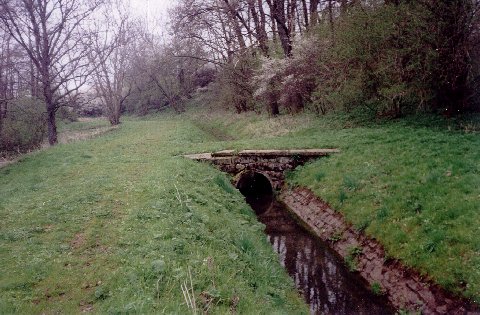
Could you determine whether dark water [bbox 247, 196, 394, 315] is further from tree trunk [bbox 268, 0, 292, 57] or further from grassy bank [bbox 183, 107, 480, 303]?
tree trunk [bbox 268, 0, 292, 57]

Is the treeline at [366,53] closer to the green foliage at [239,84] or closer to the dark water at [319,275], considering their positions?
the green foliage at [239,84]

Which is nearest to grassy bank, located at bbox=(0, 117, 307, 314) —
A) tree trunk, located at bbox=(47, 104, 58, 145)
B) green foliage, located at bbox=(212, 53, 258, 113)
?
tree trunk, located at bbox=(47, 104, 58, 145)

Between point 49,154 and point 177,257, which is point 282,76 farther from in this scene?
point 177,257

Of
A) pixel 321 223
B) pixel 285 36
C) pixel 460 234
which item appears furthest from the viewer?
pixel 285 36

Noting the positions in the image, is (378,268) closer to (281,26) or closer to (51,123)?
(281,26)

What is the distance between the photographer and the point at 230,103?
129 feet

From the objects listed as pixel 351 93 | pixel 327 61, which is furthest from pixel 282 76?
pixel 351 93

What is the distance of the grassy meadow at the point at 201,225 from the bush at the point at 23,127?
11.6 m

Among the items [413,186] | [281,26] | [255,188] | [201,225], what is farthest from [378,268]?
[281,26]

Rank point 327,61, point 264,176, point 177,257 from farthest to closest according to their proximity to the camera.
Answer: point 327,61 → point 264,176 → point 177,257

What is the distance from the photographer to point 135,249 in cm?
740

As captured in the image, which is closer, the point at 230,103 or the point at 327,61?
the point at 327,61

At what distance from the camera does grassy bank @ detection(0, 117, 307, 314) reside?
5.99 meters

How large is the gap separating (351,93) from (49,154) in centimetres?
1711
